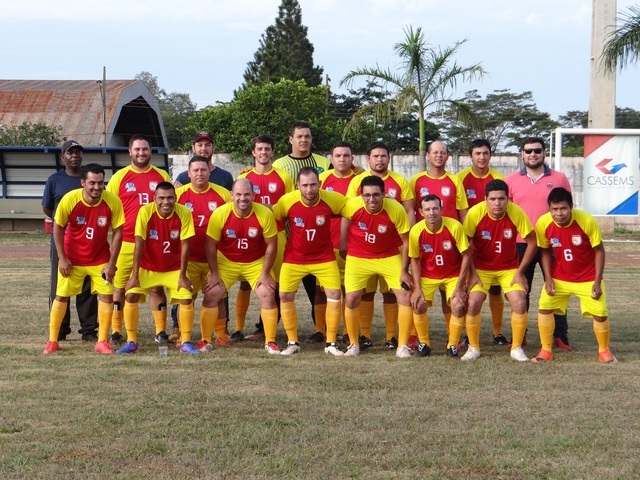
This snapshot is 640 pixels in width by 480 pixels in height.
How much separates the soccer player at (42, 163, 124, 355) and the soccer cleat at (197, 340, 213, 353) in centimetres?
84

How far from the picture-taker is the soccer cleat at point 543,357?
324 inches

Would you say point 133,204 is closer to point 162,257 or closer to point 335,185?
point 162,257

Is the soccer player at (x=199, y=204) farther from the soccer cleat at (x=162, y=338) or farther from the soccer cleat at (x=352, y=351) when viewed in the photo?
the soccer cleat at (x=352, y=351)

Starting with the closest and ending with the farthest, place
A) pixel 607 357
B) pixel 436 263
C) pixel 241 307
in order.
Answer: pixel 607 357
pixel 436 263
pixel 241 307

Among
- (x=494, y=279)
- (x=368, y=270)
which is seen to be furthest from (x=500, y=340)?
(x=368, y=270)

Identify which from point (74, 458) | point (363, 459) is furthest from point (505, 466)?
point (74, 458)

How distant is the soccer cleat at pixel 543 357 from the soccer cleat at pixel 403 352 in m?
1.14

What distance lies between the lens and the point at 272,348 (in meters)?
8.68

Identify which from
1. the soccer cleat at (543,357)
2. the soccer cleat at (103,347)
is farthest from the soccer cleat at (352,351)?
the soccer cleat at (103,347)

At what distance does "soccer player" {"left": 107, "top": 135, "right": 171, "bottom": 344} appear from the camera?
901cm

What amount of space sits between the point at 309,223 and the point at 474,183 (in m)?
1.95

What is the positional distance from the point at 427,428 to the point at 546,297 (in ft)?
10.3

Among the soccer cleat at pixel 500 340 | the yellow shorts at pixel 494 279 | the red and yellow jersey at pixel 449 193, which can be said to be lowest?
the soccer cleat at pixel 500 340

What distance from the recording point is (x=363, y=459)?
5078 mm
